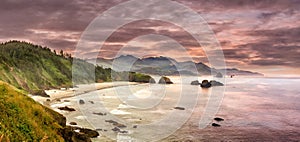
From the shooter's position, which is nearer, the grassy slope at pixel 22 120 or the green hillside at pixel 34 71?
the grassy slope at pixel 22 120

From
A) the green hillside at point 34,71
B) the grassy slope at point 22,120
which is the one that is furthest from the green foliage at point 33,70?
the grassy slope at point 22,120

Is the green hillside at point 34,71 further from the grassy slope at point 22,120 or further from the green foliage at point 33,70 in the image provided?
the grassy slope at point 22,120

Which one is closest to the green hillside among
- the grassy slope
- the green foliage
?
the green foliage

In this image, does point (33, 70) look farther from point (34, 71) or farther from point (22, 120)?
point (22, 120)

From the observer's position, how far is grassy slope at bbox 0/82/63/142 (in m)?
17.7

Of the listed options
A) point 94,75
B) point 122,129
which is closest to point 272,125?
point 122,129

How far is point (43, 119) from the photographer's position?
2267 centimetres

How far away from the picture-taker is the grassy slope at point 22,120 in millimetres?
17725

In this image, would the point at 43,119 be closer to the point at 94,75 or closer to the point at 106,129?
the point at 106,129

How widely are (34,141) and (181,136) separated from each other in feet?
94.3

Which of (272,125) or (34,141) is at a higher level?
(34,141)

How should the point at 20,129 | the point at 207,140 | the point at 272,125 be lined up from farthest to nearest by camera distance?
the point at 272,125 → the point at 207,140 → the point at 20,129

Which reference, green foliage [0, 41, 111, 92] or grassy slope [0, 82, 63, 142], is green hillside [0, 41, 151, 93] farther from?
grassy slope [0, 82, 63, 142]

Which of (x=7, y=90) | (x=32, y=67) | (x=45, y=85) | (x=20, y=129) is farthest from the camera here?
(x=32, y=67)
